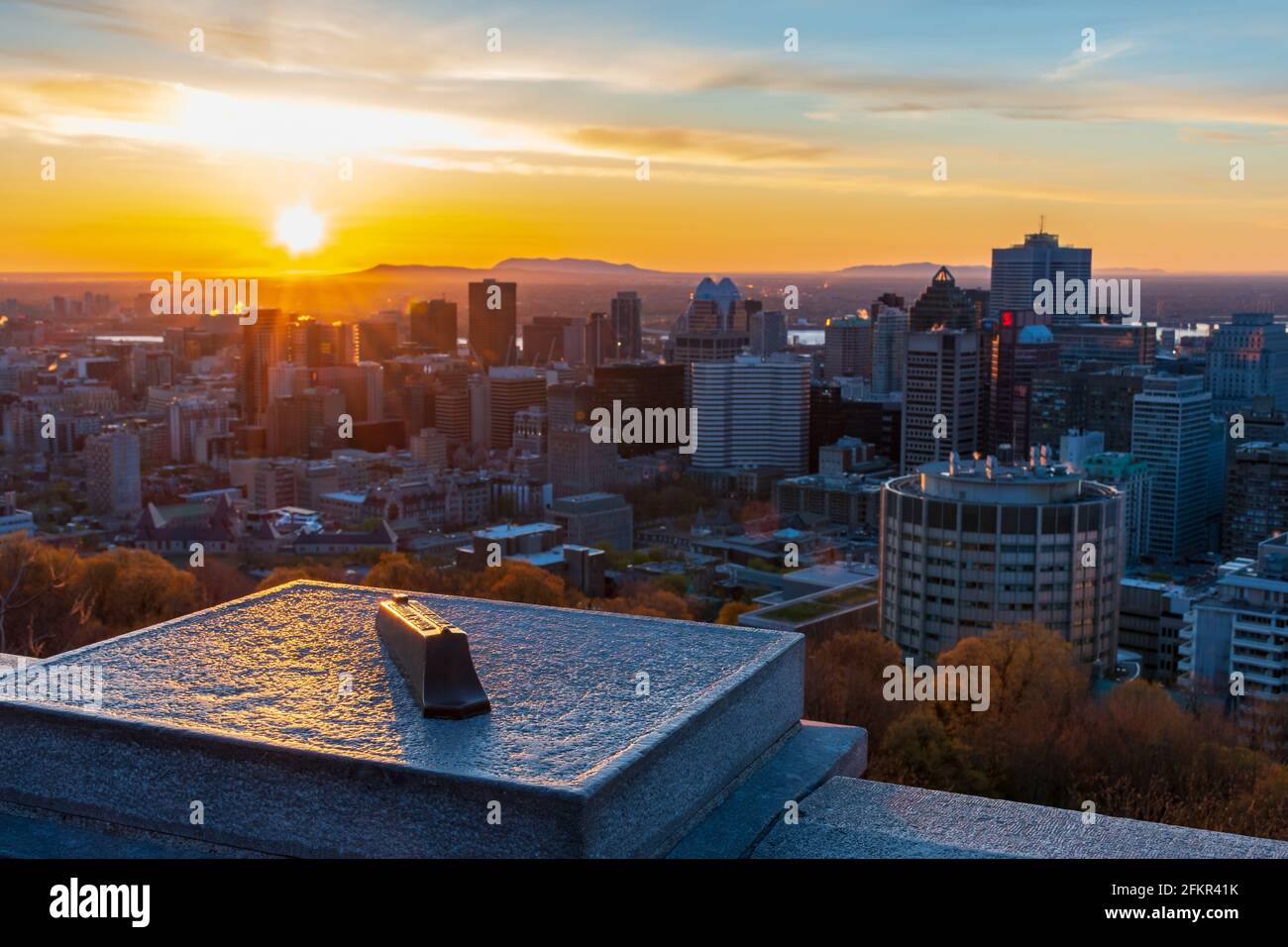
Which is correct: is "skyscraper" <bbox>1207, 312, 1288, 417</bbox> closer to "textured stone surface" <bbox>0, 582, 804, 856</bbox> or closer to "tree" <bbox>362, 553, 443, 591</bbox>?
"tree" <bbox>362, 553, 443, 591</bbox>

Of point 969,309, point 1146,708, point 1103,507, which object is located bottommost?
point 1146,708

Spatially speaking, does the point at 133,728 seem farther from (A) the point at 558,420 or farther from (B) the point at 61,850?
(A) the point at 558,420

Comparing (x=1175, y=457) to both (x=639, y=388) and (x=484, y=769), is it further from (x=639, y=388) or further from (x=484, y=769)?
(x=484, y=769)

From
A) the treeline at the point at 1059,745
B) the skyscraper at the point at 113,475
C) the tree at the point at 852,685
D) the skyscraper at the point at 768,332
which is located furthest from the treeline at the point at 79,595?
the skyscraper at the point at 768,332

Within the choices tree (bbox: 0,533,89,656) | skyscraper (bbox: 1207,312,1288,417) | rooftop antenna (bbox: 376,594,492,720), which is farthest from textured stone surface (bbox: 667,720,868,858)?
skyscraper (bbox: 1207,312,1288,417)

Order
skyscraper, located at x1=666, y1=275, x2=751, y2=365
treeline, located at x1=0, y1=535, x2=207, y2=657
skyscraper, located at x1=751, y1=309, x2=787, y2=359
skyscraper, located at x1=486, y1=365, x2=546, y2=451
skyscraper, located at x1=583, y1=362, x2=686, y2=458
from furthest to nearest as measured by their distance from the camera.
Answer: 1. skyscraper, located at x1=751, y1=309, x2=787, y2=359
2. skyscraper, located at x1=666, y1=275, x2=751, y2=365
3. skyscraper, located at x1=486, y1=365, x2=546, y2=451
4. skyscraper, located at x1=583, y1=362, x2=686, y2=458
5. treeline, located at x1=0, y1=535, x2=207, y2=657
